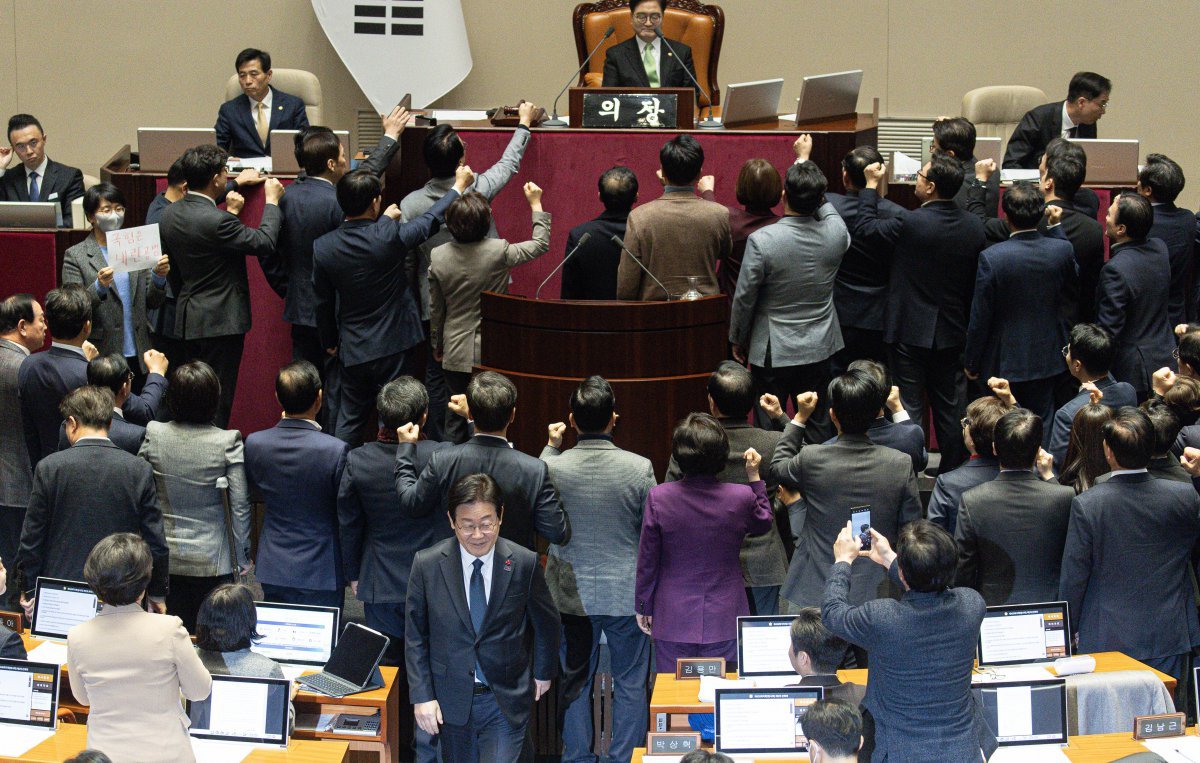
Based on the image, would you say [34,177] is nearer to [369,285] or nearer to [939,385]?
[369,285]

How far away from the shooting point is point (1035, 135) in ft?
23.2

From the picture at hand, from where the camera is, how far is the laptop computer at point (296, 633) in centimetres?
411

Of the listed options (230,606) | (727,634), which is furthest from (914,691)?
(230,606)

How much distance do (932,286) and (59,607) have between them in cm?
343

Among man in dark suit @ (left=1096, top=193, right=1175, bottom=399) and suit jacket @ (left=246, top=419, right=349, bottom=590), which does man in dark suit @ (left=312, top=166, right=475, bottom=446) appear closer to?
suit jacket @ (left=246, top=419, right=349, bottom=590)

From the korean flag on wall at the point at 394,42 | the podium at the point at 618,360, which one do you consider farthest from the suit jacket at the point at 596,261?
the korean flag on wall at the point at 394,42

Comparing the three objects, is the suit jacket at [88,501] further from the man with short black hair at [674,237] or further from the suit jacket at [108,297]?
the man with short black hair at [674,237]

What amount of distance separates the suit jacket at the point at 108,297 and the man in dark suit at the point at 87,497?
1383 mm

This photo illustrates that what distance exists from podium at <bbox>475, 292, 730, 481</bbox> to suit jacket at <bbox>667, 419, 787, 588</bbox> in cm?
59

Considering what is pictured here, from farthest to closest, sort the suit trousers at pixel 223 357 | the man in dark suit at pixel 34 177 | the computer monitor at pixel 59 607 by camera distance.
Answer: the man in dark suit at pixel 34 177 < the suit trousers at pixel 223 357 < the computer monitor at pixel 59 607

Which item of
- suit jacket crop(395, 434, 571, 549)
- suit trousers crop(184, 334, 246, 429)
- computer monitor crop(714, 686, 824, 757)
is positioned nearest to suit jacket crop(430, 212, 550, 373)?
suit trousers crop(184, 334, 246, 429)

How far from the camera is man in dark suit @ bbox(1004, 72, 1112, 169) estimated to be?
6.91m

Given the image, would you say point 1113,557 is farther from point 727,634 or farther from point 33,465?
point 33,465

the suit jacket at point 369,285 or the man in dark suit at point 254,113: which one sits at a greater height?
the man in dark suit at point 254,113
